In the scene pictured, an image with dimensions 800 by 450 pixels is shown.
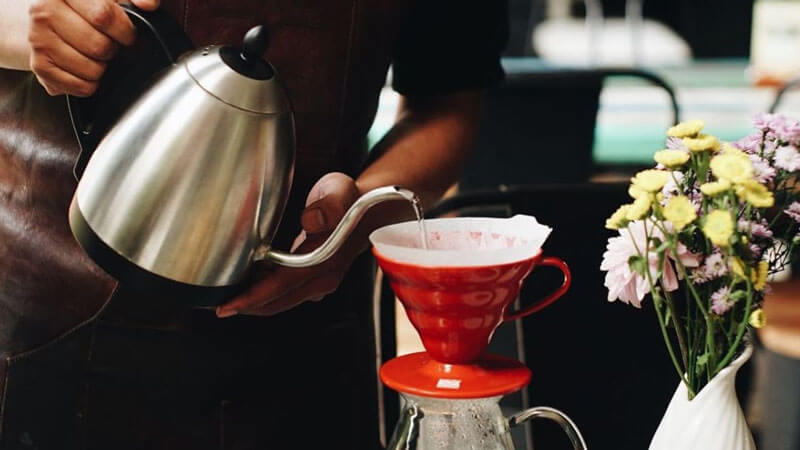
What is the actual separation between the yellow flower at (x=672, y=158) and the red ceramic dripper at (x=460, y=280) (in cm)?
10

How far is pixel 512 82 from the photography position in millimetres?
2227

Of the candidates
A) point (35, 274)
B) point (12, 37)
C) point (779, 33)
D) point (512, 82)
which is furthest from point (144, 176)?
→ point (779, 33)

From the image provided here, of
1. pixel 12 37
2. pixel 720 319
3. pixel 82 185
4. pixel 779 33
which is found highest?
pixel 12 37

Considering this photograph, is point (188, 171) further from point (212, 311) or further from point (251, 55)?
point (212, 311)

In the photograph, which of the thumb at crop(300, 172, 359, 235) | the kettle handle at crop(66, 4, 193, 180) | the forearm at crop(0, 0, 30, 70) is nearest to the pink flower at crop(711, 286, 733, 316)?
the thumb at crop(300, 172, 359, 235)

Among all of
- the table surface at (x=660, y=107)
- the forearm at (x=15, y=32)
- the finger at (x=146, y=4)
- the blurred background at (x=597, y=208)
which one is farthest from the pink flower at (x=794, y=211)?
the table surface at (x=660, y=107)

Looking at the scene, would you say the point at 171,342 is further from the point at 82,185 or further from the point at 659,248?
the point at 659,248

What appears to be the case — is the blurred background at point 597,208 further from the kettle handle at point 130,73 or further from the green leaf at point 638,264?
the kettle handle at point 130,73

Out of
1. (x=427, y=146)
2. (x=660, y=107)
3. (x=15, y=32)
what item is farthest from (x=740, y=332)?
(x=660, y=107)

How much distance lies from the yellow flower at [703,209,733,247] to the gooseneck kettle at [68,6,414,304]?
0.25 metres

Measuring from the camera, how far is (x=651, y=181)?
0.73 meters

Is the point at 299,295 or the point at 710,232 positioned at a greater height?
the point at 710,232

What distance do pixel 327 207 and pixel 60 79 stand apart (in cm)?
27

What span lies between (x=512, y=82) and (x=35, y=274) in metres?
1.36
